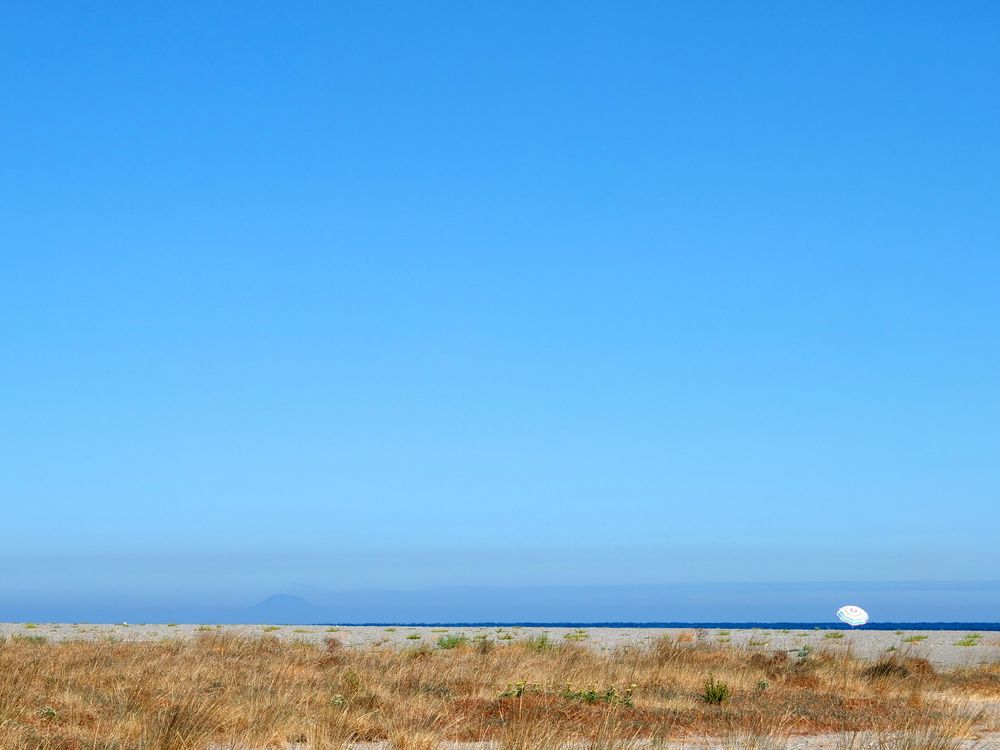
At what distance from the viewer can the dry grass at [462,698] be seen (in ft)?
35.6

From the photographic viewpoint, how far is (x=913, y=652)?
26406 millimetres

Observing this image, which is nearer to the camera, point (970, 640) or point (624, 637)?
point (970, 640)

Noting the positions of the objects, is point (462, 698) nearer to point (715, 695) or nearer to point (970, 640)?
point (715, 695)

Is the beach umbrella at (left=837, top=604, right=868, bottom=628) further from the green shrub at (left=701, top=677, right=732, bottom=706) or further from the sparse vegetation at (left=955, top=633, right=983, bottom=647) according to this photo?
the green shrub at (left=701, top=677, right=732, bottom=706)

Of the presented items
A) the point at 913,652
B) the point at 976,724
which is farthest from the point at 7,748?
the point at 913,652

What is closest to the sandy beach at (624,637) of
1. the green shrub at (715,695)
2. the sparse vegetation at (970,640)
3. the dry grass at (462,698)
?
the sparse vegetation at (970,640)

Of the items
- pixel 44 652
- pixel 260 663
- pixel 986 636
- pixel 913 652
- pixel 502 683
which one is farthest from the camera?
pixel 986 636

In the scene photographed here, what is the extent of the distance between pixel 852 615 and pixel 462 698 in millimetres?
24796

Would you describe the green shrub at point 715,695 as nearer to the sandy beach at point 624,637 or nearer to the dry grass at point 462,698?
the dry grass at point 462,698

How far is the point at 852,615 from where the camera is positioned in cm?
3622

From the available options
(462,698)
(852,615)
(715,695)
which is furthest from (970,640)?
(462,698)

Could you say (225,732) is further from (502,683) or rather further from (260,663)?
(260,663)

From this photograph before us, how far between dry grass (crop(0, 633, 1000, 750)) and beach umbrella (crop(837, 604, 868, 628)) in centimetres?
1511

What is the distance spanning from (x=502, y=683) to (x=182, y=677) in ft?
15.3
